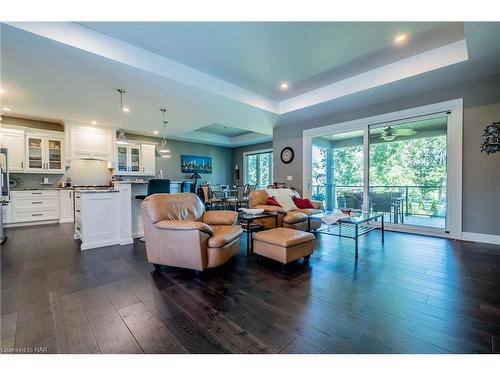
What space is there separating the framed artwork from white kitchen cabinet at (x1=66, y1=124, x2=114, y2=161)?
249 centimetres

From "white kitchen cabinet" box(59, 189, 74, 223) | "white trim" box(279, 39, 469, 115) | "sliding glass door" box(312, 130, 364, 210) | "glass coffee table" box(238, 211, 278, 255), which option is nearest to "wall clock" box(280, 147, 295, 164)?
"sliding glass door" box(312, 130, 364, 210)

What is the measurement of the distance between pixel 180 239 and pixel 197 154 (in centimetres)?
696

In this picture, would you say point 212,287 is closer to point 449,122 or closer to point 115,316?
point 115,316

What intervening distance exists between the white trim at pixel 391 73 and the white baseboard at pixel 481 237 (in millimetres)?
2605

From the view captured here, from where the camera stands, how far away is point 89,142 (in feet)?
19.9

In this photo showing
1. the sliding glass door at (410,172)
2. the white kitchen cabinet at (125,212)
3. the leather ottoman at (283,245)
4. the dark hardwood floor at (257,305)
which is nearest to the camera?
the dark hardwood floor at (257,305)

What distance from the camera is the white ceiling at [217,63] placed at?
2.62m

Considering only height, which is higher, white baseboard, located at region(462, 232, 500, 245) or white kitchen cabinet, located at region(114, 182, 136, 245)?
white kitchen cabinet, located at region(114, 182, 136, 245)

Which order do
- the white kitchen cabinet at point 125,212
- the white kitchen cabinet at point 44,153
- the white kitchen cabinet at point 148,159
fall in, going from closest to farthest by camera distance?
1. the white kitchen cabinet at point 125,212
2. the white kitchen cabinet at point 44,153
3. the white kitchen cabinet at point 148,159

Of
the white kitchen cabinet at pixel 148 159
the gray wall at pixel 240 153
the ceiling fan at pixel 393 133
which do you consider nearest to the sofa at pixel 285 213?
the ceiling fan at pixel 393 133

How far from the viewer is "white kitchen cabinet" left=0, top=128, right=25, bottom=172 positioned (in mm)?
5133

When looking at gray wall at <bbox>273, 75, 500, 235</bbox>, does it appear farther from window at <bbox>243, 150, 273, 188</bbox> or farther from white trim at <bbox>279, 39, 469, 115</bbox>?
window at <bbox>243, 150, 273, 188</bbox>

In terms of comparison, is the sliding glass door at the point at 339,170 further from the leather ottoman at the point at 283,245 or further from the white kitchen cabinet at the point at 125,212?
the white kitchen cabinet at the point at 125,212
